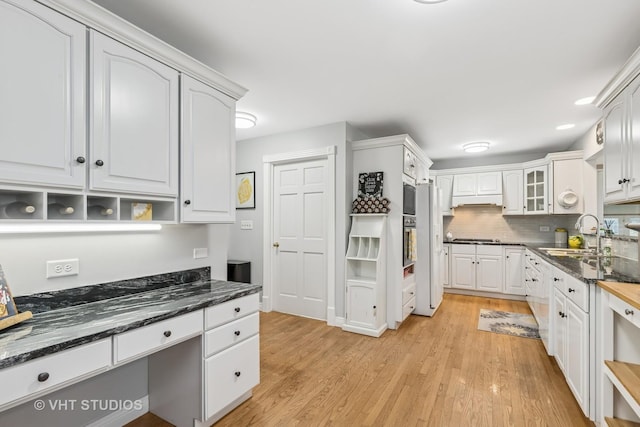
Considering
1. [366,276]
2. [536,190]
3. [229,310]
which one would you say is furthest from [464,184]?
[229,310]

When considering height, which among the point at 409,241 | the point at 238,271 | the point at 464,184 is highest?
the point at 464,184

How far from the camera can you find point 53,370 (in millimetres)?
1180

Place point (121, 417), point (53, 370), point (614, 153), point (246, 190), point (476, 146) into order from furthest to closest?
point (476, 146) → point (246, 190) → point (614, 153) → point (121, 417) → point (53, 370)

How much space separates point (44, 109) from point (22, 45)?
26cm

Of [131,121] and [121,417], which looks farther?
[121,417]

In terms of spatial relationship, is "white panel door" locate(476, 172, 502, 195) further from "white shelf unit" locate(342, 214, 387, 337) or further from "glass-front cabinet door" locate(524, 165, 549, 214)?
"white shelf unit" locate(342, 214, 387, 337)

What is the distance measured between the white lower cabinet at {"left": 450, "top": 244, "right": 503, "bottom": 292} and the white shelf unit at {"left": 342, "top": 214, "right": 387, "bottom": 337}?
236cm

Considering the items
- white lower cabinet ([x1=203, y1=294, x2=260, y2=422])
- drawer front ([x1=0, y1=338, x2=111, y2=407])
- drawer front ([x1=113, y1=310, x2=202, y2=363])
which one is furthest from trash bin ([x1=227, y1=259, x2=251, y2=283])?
drawer front ([x1=0, y1=338, x2=111, y2=407])

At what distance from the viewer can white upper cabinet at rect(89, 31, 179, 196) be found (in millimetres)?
1547

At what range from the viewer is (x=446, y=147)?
5129mm

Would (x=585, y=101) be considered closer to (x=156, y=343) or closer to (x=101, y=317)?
(x=156, y=343)

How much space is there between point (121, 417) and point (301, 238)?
8.48 feet

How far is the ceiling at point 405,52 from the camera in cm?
182

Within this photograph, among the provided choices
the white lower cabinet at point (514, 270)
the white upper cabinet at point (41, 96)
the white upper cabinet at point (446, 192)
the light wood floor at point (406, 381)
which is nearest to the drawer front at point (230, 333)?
the light wood floor at point (406, 381)
